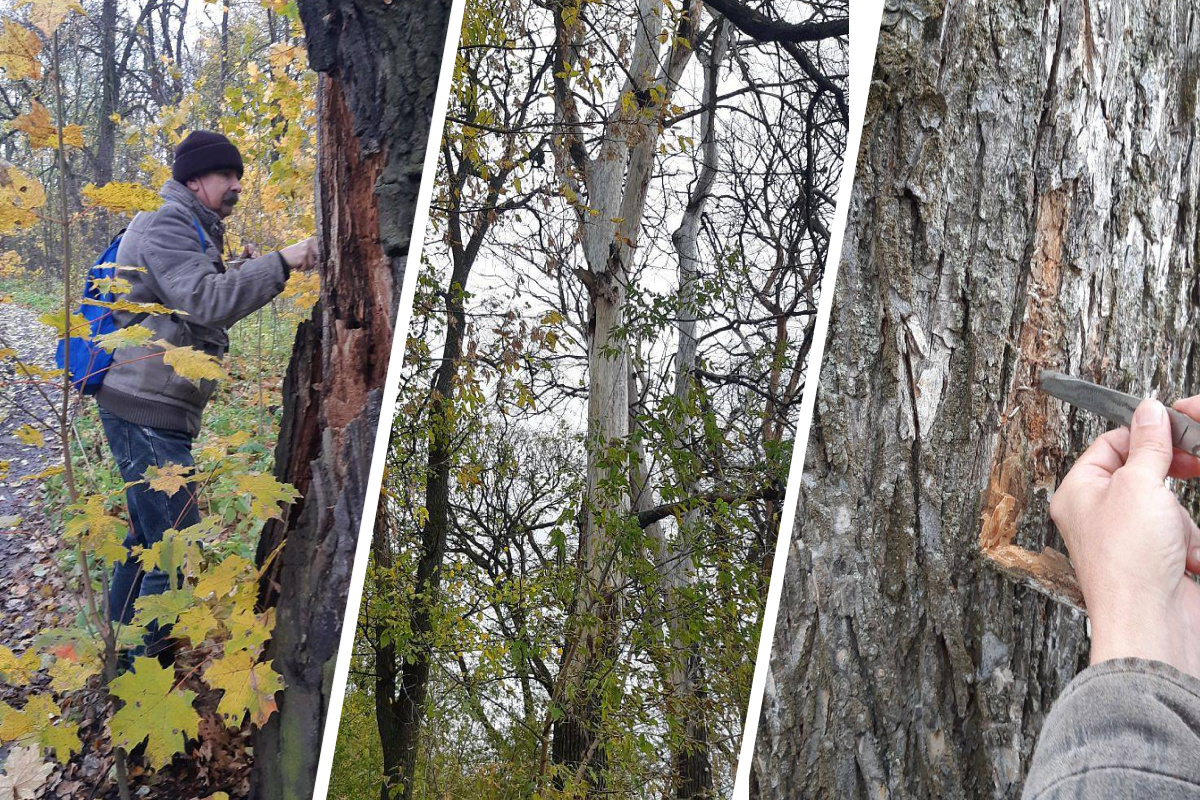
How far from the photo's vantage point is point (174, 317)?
1322mm

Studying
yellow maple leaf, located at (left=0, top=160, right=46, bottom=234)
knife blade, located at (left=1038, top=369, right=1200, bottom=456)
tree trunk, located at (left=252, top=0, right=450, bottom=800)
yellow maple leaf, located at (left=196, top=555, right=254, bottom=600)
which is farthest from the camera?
yellow maple leaf, located at (left=196, top=555, right=254, bottom=600)

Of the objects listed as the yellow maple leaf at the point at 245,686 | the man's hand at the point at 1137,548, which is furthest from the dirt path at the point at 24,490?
the man's hand at the point at 1137,548

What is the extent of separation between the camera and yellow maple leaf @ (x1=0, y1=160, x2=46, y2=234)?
120 centimetres

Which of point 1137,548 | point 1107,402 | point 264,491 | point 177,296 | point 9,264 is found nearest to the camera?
point 1137,548

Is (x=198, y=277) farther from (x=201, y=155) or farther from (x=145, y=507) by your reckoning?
(x=145, y=507)

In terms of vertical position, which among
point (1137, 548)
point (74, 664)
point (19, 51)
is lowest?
point (74, 664)

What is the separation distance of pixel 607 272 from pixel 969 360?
66cm

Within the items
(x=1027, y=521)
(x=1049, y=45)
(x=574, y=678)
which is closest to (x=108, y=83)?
(x=574, y=678)

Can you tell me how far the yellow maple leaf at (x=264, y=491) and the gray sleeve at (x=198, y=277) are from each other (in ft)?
1.06

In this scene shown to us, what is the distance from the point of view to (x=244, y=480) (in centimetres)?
141

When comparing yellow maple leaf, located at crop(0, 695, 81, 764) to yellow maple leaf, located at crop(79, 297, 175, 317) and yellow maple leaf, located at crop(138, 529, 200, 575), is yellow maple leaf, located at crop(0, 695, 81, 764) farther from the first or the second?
yellow maple leaf, located at crop(79, 297, 175, 317)

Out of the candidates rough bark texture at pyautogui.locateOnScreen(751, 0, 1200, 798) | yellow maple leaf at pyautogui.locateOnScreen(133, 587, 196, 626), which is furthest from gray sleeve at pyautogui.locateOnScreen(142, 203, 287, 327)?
rough bark texture at pyautogui.locateOnScreen(751, 0, 1200, 798)

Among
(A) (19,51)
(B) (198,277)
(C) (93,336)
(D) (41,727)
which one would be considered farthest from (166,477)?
(A) (19,51)

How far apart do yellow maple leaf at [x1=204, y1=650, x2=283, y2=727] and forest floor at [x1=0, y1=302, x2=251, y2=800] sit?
184 millimetres
